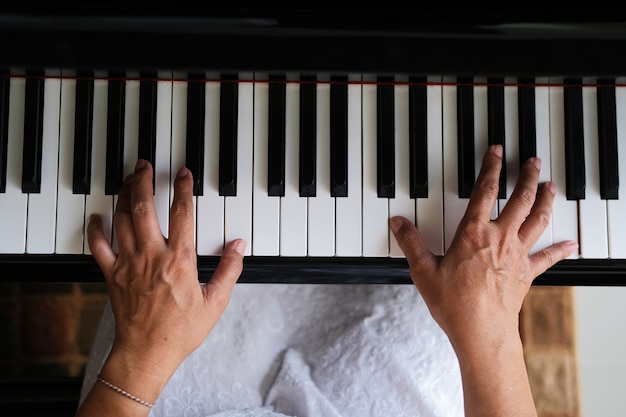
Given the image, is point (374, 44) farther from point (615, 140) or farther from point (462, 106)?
point (615, 140)

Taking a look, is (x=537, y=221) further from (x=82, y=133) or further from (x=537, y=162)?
(x=82, y=133)

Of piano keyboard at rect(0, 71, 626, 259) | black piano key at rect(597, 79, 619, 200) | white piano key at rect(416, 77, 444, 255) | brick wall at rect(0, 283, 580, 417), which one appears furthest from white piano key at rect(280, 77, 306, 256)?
brick wall at rect(0, 283, 580, 417)

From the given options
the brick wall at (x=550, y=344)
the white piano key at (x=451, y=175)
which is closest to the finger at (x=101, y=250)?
the white piano key at (x=451, y=175)

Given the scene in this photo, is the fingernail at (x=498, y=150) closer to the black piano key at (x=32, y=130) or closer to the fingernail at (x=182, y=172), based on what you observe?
the fingernail at (x=182, y=172)

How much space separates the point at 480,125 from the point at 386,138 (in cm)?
17

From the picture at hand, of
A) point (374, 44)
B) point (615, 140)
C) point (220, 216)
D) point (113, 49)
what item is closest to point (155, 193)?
point (220, 216)

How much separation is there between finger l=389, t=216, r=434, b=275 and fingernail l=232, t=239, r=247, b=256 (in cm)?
26

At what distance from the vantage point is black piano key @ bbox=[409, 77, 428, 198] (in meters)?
1.06

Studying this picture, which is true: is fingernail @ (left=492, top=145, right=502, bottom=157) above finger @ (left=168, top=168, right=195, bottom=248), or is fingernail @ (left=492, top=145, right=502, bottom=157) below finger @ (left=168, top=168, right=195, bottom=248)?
above

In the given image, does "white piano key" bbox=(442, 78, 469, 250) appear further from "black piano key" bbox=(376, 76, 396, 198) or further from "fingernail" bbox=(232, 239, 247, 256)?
"fingernail" bbox=(232, 239, 247, 256)

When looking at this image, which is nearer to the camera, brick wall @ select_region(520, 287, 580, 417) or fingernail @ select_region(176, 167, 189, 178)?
fingernail @ select_region(176, 167, 189, 178)

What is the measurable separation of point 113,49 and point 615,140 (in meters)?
0.86

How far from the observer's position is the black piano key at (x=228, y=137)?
105 centimetres

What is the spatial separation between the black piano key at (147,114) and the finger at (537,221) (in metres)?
0.66
